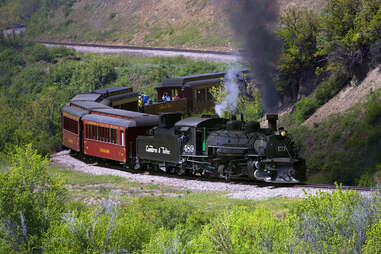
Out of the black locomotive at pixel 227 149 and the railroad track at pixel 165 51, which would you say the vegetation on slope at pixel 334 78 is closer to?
the black locomotive at pixel 227 149

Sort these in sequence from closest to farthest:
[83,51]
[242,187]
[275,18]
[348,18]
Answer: [242,187]
[348,18]
[275,18]
[83,51]

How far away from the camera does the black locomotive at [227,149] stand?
23.0m

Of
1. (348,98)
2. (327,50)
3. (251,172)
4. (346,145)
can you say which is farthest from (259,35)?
(251,172)

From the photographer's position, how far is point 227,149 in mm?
23875

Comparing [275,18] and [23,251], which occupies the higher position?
[275,18]

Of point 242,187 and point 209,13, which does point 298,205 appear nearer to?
point 242,187

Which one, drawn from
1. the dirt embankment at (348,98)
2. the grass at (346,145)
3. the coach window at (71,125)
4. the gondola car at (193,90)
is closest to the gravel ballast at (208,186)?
the coach window at (71,125)

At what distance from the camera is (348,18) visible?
38656 millimetres

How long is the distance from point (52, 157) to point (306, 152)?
16773 millimetres

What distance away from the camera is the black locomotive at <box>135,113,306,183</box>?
23016 mm

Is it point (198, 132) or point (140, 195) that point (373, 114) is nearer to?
point (198, 132)

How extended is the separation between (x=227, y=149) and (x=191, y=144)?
6.83ft

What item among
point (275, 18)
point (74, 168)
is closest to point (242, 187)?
point (74, 168)

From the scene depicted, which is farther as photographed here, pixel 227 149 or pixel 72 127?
pixel 72 127
